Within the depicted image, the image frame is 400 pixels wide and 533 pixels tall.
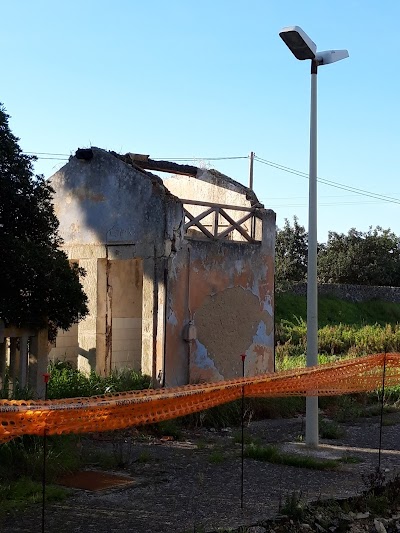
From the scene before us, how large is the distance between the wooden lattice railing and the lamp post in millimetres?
3243

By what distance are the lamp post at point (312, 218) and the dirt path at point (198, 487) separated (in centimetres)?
55

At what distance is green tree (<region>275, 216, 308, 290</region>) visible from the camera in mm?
42656

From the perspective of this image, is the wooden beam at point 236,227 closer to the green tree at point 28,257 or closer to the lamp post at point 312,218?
the lamp post at point 312,218

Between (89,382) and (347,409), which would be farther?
(347,409)

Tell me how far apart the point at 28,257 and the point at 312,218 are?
153 inches

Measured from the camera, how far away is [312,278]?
1058 cm

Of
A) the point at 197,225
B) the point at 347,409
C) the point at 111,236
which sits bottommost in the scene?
→ the point at 347,409

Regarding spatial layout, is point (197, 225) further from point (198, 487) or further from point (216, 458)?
point (198, 487)

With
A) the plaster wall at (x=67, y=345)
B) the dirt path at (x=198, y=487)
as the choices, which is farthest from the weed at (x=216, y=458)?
the plaster wall at (x=67, y=345)

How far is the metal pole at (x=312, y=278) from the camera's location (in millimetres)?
10448

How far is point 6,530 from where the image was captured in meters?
6.32

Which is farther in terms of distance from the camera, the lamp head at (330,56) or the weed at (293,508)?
the lamp head at (330,56)

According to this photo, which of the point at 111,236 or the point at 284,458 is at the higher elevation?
the point at 111,236

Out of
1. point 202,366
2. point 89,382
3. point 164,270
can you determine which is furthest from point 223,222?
point 89,382
